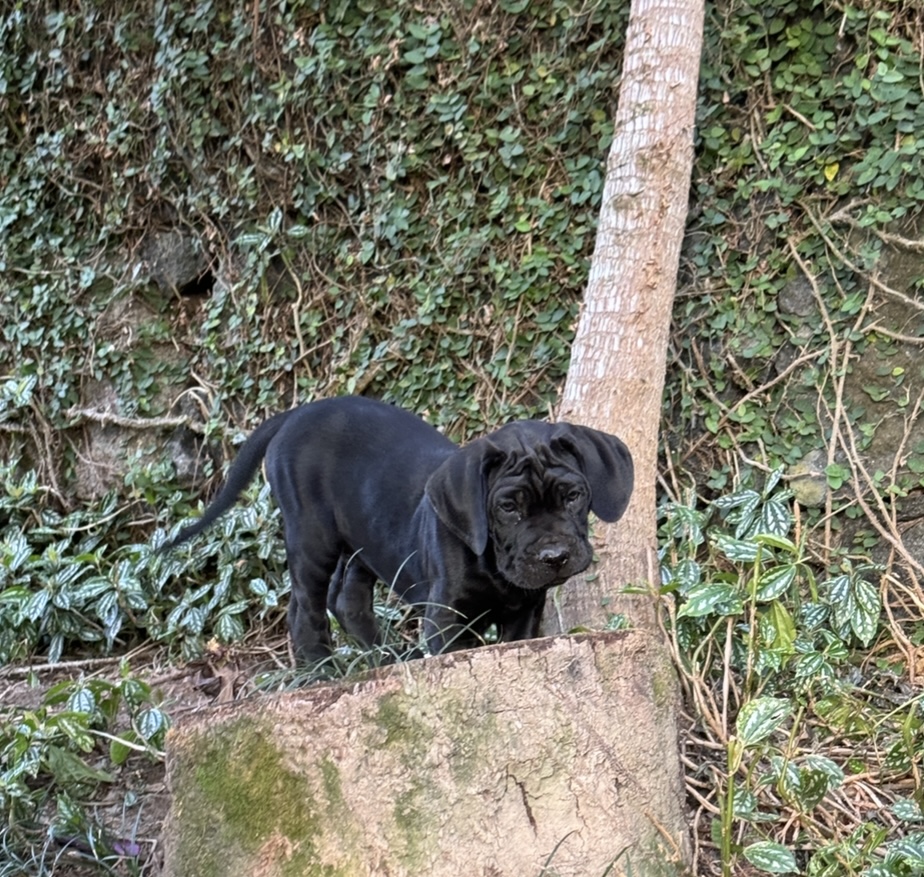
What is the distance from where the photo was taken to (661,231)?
164 inches

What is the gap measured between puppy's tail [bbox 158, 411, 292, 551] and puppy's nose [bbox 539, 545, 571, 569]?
1705mm

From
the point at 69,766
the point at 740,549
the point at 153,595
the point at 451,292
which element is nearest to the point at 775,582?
the point at 740,549

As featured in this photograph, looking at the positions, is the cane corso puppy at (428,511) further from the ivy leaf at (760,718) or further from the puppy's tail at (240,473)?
the ivy leaf at (760,718)

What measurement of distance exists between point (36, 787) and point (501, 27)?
4.02 metres

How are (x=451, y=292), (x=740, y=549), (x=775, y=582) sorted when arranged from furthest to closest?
1. (x=451, y=292)
2. (x=740, y=549)
3. (x=775, y=582)

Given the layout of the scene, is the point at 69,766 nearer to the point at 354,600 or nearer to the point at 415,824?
the point at 354,600

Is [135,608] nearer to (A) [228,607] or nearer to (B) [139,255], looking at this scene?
(A) [228,607]

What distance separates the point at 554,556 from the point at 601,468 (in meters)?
0.36

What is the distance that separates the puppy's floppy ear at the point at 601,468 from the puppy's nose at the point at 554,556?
232 mm

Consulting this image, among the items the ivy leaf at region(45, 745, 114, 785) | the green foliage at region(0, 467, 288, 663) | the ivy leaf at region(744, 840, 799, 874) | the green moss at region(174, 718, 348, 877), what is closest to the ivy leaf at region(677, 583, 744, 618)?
the ivy leaf at region(744, 840, 799, 874)

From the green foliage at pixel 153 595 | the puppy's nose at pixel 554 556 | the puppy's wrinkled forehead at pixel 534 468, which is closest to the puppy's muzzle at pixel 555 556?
the puppy's nose at pixel 554 556

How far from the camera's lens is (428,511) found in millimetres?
3797

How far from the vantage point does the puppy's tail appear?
4.40 metres

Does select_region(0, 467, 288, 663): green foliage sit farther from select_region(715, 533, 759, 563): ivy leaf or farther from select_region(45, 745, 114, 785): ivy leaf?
select_region(715, 533, 759, 563): ivy leaf
